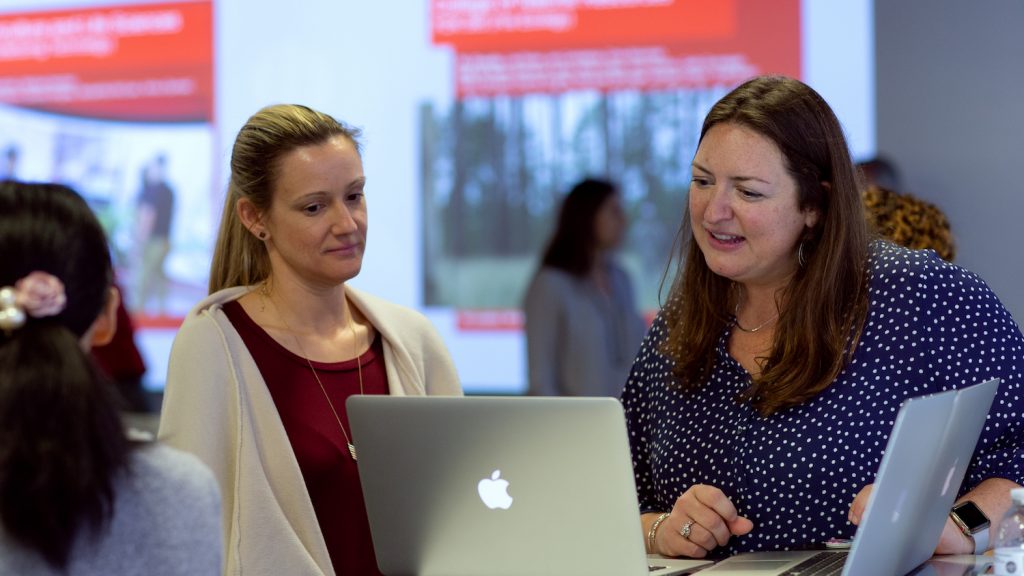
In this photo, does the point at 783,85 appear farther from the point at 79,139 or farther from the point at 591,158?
the point at 79,139

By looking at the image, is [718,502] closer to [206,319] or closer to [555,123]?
[206,319]

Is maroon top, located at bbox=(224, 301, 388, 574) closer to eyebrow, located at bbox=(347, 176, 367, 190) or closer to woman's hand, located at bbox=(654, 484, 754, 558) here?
eyebrow, located at bbox=(347, 176, 367, 190)

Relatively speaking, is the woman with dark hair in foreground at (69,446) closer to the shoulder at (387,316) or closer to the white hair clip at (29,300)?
the white hair clip at (29,300)

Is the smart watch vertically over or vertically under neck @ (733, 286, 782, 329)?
under

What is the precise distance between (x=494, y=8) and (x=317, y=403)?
3142 mm

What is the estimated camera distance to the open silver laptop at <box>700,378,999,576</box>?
5.03 ft

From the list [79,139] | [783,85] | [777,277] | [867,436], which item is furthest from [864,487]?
[79,139]

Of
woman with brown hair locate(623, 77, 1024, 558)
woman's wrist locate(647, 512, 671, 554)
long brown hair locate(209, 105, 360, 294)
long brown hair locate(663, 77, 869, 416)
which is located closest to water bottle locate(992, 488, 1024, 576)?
woman with brown hair locate(623, 77, 1024, 558)

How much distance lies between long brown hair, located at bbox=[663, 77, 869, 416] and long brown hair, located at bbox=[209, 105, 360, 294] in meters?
0.82

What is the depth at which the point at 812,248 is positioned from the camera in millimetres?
2176

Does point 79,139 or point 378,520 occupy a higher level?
point 79,139

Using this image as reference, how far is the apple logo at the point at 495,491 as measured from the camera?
181 cm

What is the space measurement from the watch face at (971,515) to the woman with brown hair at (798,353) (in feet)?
0.04

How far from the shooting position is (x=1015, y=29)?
179 inches
